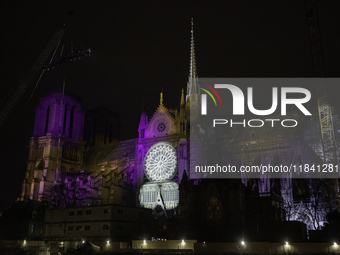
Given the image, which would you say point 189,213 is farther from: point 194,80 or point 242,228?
point 194,80

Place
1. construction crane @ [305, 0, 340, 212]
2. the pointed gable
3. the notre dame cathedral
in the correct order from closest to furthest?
1. the notre dame cathedral
2. construction crane @ [305, 0, 340, 212]
3. the pointed gable

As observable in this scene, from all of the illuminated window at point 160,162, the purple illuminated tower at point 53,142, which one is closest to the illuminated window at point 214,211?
the illuminated window at point 160,162

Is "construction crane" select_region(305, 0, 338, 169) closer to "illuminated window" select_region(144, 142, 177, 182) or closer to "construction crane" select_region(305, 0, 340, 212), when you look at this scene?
"construction crane" select_region(305, 0, 340, 212)

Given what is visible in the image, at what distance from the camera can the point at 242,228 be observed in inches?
1789

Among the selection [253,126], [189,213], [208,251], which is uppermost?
[253,126]

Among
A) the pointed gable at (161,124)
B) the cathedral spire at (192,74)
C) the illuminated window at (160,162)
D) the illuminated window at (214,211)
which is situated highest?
the cathedral spire at (192,74)

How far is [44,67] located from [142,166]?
5384 cm

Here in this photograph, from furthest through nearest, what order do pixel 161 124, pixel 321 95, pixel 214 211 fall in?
1. pixel 161 124
2. pixel 321 95
3. pixel 214 211

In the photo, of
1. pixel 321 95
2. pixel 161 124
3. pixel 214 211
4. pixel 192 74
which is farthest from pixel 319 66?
pixel 214 211

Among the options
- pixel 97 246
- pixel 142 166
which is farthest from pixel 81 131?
pixel 97 246

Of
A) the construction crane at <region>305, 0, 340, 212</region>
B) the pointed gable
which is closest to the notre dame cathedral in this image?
the pointed gable

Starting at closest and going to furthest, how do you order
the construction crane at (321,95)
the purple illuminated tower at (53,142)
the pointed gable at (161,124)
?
1. the construction crane at (321,95)
2. the pointed gable at (161,124)
3. the purple illuminated tower at (53,142)

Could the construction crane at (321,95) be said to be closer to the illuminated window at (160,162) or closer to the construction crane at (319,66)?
the construction crane at (319,66)

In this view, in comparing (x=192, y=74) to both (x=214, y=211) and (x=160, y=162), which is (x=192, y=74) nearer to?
(x=160, y=162)
